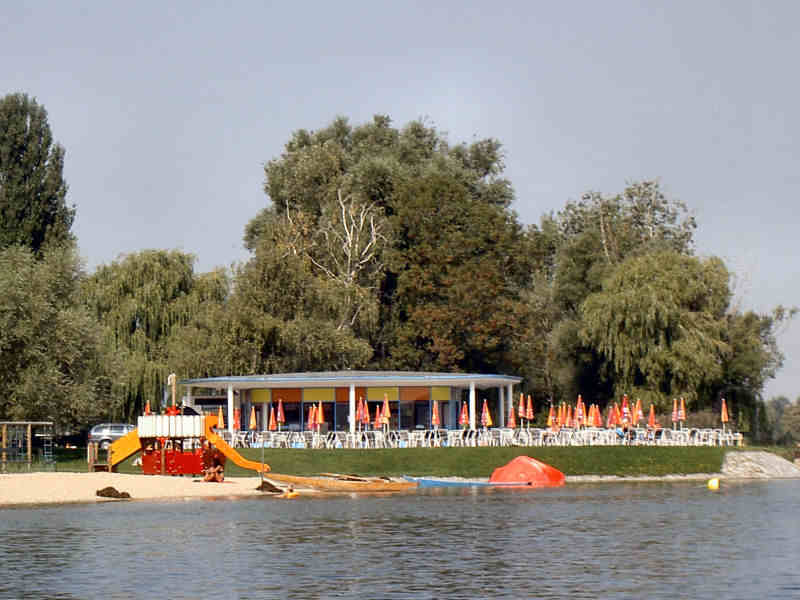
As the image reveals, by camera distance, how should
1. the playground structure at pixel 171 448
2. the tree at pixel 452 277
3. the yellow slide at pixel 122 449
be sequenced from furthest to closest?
the tree at pixel 452 277, the yellow slide at pixel 122 449, the playground structure at pixel 171 448

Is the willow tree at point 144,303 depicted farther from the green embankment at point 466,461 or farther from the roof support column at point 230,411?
the green embankment at point 466,461

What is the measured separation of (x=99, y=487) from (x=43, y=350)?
38.9 ft

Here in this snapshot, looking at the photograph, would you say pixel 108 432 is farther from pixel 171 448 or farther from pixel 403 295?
pixel 403 295

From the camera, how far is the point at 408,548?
27.4 metres

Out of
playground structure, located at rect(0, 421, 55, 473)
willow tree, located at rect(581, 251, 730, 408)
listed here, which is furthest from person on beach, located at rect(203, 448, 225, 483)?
willow tree, located at rect(581, 251, 730, 408)

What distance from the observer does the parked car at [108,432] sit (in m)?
62.3

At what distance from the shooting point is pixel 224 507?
3825 centimetres

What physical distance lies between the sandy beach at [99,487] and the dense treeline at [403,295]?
9074 mm

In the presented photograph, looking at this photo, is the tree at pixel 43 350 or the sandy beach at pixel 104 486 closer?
the sandy beach at pixel 104 486

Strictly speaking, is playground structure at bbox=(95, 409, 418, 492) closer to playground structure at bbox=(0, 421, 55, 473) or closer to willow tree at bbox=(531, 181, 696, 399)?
playground structure at bbox=(0, 421, 55, 473)

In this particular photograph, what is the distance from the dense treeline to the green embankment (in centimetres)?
919

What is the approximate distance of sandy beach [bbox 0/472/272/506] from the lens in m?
41.4

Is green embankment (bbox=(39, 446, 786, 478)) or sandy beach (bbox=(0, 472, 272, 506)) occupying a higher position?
green embankment (bbox=(39, 446, 786, 478))

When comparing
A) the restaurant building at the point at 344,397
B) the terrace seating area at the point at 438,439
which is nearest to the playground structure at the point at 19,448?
the terrace seating area at the point at 438,439
